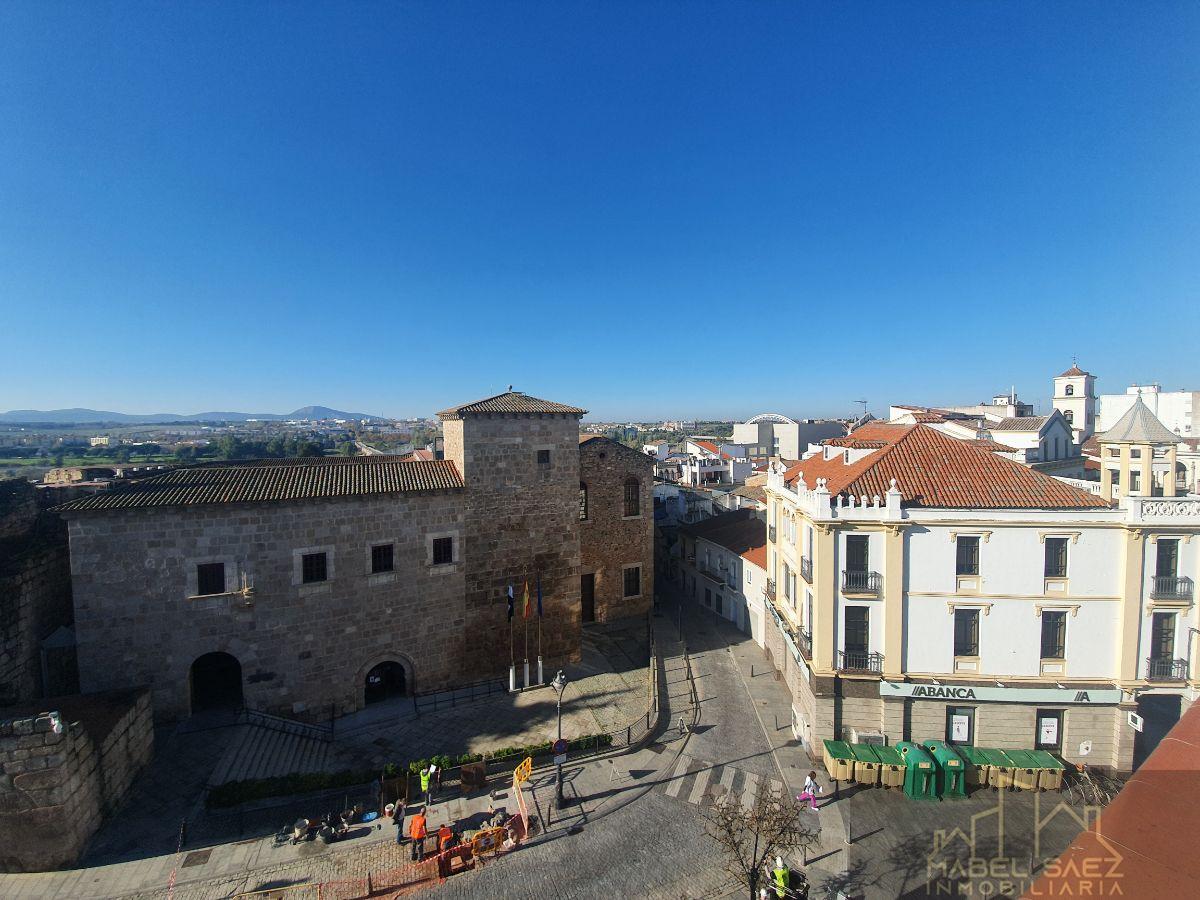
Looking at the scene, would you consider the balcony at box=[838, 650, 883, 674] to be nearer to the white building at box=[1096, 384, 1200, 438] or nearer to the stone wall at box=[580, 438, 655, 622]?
the stone wall at box=[580, 438, 655, 622]

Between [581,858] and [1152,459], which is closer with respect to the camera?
[581,858]

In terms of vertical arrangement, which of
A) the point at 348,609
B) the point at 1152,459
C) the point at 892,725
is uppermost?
the point at 1152,459

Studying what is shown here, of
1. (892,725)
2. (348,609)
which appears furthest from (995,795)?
(348,609)

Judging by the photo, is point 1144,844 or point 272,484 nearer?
point 1144,844

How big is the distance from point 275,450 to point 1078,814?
138429mm

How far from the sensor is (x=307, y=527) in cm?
2291

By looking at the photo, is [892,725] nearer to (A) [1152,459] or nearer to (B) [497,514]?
(A) [1152,459]

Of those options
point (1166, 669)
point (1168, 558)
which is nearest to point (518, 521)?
point (1168, 558)

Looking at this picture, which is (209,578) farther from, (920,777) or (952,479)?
(952,479)

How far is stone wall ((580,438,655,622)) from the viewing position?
3444 centimetres

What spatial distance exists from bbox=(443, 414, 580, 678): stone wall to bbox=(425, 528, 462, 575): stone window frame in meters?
0.35

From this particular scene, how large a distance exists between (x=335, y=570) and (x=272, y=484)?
13.9 feet

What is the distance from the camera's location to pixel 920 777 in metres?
19.1

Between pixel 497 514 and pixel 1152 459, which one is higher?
pixel 1152 459
